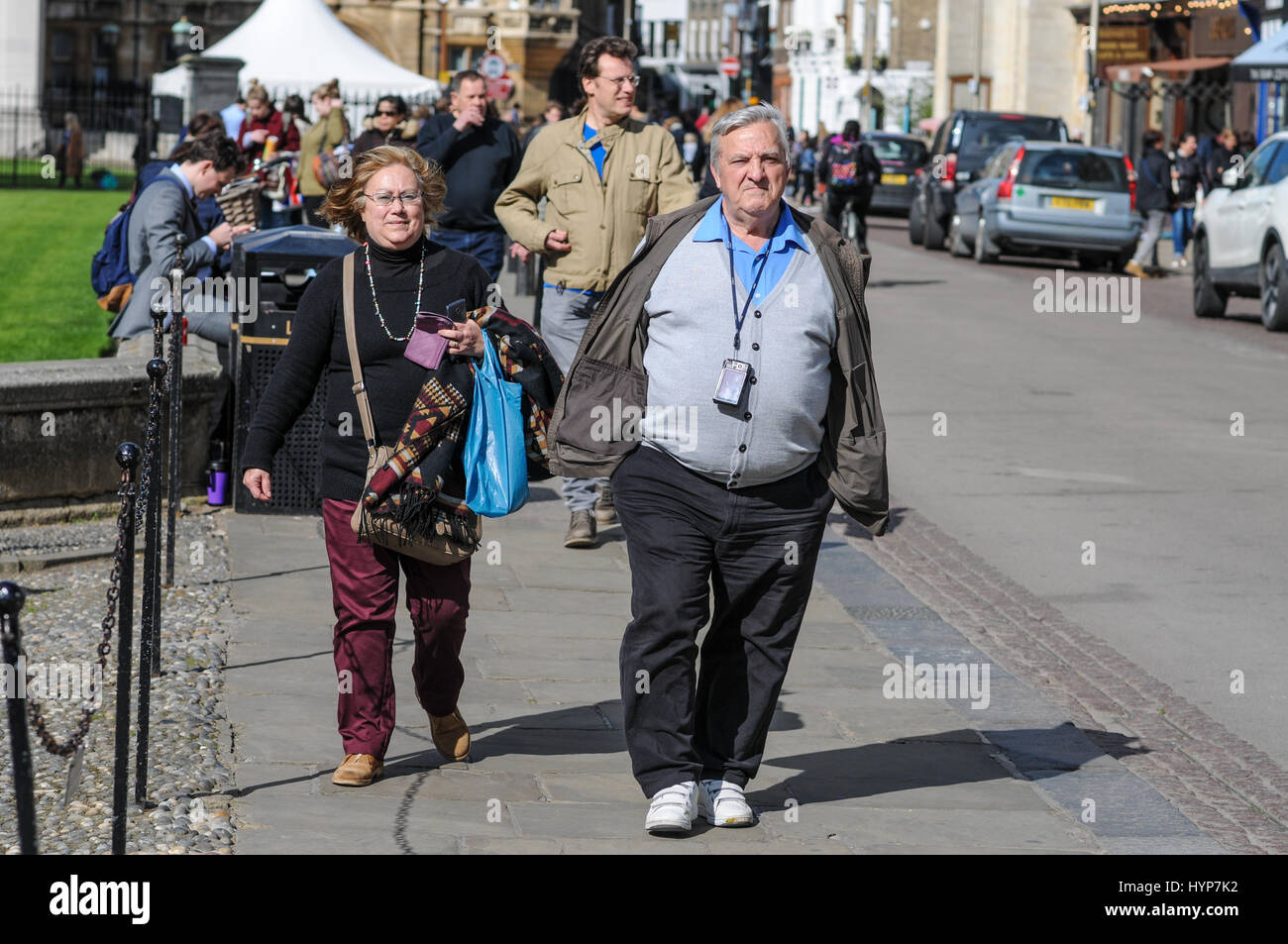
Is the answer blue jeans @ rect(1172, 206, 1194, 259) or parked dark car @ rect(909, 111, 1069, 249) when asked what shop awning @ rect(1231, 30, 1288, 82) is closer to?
blue jeans @ rect(1172, 206, 1194, 259)

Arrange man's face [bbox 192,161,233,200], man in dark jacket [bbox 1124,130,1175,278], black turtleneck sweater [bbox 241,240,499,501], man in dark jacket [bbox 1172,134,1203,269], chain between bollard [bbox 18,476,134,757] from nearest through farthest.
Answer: chain between bollard [bbox 18,476,134,757] < black turtleneck sweater [bbox 241,240,499,501] < man's face [bbox 192,161,233,200] < man in dark jacket [bbox 1124,130,1175,278] < man in dark jacket [bbox 1172,134,1203,269]

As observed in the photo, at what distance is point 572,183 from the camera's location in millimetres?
8977

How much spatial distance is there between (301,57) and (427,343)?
30.3 metres

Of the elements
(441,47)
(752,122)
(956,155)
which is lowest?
(752,122)

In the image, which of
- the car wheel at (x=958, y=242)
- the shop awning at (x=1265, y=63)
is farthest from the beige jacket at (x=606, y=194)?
the shop awning at (x=1265, y=63)

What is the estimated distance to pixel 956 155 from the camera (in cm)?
3378

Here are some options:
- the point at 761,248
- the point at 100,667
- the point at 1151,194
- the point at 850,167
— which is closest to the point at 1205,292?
the point at 850,167

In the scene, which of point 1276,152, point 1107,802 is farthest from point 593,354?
point 1276,152

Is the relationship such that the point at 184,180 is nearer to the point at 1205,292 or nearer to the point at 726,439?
the point at 726,439

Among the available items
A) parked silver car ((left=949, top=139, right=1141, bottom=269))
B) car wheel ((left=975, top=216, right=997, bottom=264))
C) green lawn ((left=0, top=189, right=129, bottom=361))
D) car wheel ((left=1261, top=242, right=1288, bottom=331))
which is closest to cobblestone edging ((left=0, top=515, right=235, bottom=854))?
green lawn ((left=0, top=189, right=129, bottom=361))

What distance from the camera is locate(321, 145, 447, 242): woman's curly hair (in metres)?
5.69

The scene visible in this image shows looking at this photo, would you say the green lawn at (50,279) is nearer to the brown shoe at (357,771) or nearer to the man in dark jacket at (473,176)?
the man in dark jacket at (473,176)

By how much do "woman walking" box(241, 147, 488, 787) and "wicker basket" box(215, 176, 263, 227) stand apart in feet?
16.6

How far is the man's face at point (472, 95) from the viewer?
11043mm
